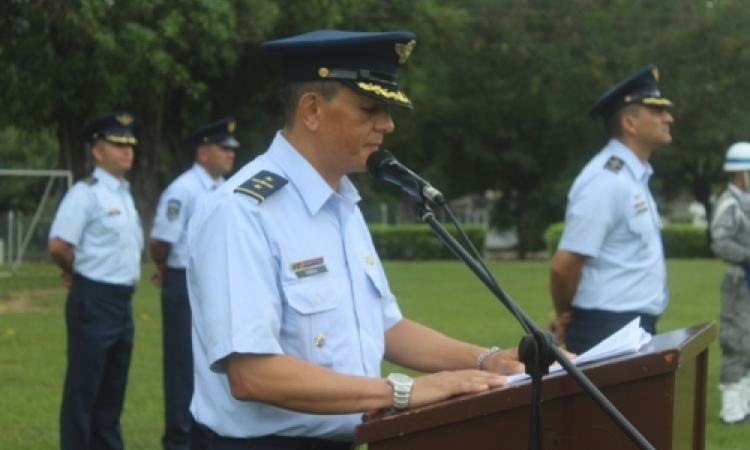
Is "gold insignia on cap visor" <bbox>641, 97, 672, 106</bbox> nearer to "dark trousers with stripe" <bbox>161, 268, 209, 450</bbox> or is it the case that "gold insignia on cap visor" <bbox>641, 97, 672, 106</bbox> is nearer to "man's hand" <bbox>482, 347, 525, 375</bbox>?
"dark trousers with stripe" <bbox>161, 268, 209, 450</bbox>

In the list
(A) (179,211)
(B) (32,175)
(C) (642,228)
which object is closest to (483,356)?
(C) (642,228)

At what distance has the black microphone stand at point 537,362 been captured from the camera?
2557mm

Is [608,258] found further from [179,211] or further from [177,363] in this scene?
[179,211]

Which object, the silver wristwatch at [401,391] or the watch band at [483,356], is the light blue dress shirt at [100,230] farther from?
the silver wristwatch at [401,391]

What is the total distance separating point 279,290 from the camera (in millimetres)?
3049

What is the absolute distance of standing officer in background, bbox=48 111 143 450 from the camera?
728 centimetres

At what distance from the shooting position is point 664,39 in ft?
152

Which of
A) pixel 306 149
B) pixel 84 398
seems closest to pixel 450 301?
pixel 84 398

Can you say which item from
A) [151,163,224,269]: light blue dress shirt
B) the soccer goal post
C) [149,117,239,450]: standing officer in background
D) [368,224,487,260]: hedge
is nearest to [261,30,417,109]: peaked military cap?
[149,117,239,450]: standing officer in background

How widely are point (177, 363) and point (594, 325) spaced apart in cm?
305

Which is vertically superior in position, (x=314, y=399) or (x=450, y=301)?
(x=314, y=399)

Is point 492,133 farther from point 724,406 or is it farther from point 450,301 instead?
point 724,406

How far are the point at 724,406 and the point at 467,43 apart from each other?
41.8 m

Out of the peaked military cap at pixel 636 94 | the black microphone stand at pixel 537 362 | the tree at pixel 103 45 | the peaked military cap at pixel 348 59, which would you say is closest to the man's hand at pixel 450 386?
the black microphone stand at pixel 537 362
